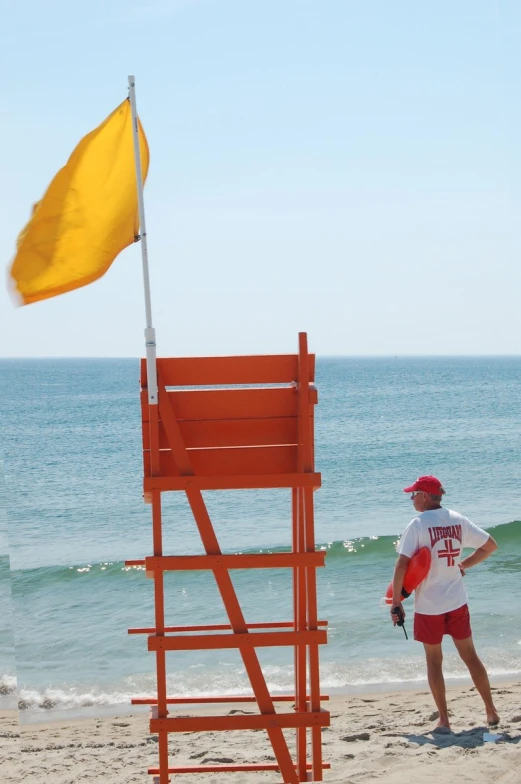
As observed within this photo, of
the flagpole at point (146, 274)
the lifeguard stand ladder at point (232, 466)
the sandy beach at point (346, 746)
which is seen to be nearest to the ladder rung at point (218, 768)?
the sandy beach at point (346, 746)

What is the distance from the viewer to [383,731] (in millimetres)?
7301

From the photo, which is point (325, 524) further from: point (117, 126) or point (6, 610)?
point (117, 126)

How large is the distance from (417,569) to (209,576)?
881 cm

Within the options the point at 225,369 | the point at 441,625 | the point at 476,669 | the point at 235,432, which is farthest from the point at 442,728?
the point at 225,369

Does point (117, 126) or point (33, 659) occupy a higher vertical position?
point (117, 126)

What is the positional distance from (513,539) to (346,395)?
60189mm

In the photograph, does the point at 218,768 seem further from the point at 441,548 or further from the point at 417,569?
the point at 441,548

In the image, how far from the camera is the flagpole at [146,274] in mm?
4738

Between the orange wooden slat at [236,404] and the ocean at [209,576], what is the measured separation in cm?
519

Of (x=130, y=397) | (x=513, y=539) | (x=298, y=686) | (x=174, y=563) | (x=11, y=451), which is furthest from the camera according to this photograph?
(x=130, y=397)

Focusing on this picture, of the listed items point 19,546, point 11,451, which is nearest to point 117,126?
point 19,546

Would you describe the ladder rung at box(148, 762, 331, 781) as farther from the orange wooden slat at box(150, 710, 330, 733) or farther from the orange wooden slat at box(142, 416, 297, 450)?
the orange wooden slat at box(142, 416, 297, 450)

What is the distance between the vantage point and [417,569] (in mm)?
6207

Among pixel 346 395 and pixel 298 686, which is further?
pixel 346 395
